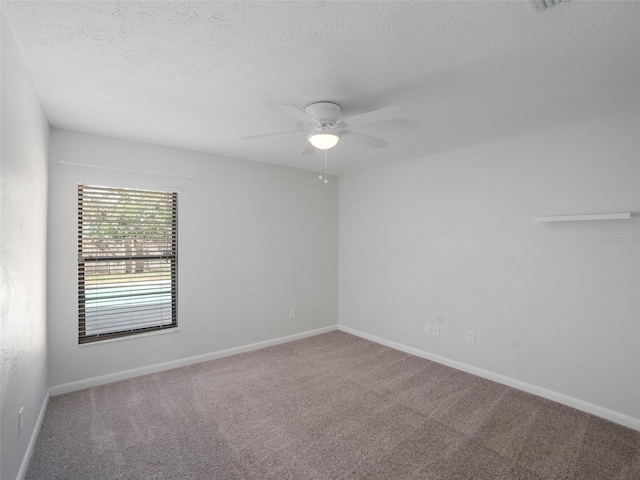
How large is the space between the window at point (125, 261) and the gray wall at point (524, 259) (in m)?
2.65

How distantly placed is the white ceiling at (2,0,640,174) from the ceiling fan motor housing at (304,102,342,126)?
2.1 inches

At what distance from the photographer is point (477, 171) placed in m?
3.46

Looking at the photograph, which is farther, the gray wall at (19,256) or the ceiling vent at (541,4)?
the gray wall at (19,256)

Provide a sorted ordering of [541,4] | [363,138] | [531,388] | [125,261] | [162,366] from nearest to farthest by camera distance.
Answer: [541,4]
[363,138]
[531,388]
[125,261]
[162,366]

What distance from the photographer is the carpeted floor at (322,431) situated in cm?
204

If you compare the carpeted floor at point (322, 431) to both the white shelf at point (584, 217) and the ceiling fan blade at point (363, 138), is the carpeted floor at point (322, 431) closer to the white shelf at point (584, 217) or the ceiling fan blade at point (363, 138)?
the white shelf at point (584, 217)

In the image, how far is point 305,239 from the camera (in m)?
4.70

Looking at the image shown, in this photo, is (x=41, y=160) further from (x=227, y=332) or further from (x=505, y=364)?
(x=505, y=364)

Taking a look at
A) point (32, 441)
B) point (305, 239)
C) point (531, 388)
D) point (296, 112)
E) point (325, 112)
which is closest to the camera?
point (296, 112)

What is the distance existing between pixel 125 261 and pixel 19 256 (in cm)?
146

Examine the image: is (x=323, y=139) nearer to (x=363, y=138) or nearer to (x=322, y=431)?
(x=363, y=138)

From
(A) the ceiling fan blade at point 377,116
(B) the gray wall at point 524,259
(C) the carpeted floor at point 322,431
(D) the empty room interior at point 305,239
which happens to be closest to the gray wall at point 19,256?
(D) the empty room interior at point 305,239

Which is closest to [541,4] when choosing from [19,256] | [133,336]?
[19,256]

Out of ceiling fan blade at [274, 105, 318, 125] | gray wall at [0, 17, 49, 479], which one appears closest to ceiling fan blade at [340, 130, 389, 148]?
ceiling fan blade at [274, 105, 318, 125]
